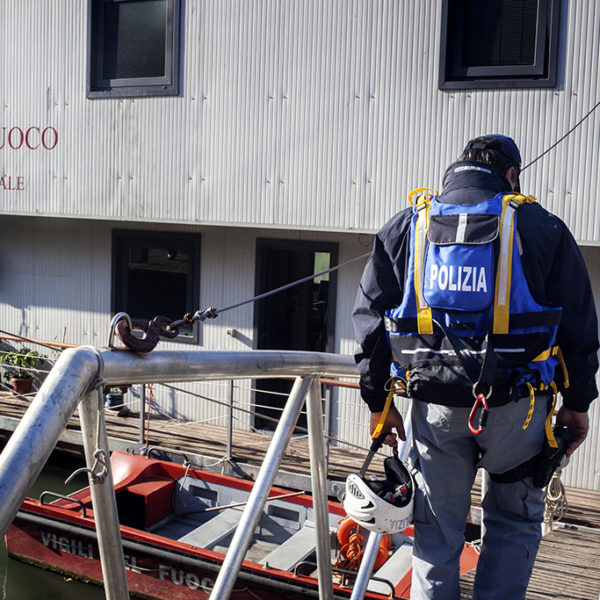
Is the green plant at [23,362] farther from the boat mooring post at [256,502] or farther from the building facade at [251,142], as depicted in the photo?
the boat mooring post at [256,502]

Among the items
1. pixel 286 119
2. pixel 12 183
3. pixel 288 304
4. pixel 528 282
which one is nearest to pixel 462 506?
pixel 528 282

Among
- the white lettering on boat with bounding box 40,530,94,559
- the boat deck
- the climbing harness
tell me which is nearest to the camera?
the boat deck

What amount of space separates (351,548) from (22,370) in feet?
21.4

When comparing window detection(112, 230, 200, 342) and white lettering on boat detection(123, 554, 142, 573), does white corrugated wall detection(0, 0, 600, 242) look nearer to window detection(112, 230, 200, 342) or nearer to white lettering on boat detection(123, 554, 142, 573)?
window detection(112, 230, 200, 342)

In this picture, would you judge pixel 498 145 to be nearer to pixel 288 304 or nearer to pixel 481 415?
pixel 481 415

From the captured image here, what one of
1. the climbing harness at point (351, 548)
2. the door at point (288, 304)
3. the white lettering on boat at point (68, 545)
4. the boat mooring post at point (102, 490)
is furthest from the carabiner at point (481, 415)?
the door at point (288, 304)

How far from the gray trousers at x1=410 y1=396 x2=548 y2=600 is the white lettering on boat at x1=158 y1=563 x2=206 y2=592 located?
4508 mm

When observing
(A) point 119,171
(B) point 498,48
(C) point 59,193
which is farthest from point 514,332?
(C) point 59,193

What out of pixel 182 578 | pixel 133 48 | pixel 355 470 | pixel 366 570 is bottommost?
pixel 182 578

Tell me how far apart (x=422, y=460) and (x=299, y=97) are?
278 inches

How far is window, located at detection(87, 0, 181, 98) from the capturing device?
940cm

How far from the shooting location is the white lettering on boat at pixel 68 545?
22.8ft

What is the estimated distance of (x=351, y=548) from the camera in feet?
19.7

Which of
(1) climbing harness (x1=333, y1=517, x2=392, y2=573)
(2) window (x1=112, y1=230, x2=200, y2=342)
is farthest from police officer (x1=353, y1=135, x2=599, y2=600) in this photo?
(2) window (x1=112, y1=230, x2=200, y2=342)
